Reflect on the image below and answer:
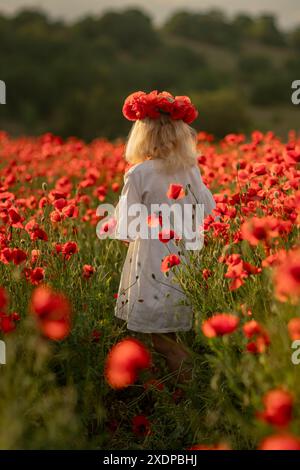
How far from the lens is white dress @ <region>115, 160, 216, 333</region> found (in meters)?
3.39

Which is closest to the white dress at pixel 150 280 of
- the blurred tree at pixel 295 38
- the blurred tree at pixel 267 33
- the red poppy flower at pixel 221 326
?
the red poppy flower at pixel 221 326

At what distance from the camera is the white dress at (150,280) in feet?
11.1

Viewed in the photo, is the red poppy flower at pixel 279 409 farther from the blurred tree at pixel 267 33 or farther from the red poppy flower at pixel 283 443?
the blurred tree at pixel 267 33

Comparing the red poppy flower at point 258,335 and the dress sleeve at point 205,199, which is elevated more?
the dress sleeve at point 205,199

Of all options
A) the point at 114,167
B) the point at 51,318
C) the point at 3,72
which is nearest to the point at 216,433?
the point at 51,318

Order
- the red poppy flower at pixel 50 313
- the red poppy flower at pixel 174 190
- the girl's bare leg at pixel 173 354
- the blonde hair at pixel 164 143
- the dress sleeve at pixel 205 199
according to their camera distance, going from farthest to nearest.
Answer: the dress sleeve at pixel 205 199 < the blonde hair at pixel 164 143 < the girl's bare leg at pixel 173 354 < the red poppy flower at pixel 174 190 < the red poppy flower at pixel 50 313

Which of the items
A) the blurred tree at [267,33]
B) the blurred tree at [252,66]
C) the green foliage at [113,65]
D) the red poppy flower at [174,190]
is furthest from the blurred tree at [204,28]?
the red poppy flower at [174,190]

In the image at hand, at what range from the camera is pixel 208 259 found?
3.21 meters

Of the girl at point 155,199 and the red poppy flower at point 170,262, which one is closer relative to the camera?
the red poppy flower at point 170,262

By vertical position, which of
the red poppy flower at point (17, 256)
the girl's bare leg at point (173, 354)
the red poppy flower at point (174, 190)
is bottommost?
the girl's bare leg at point (173, 354)

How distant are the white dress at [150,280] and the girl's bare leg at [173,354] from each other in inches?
3.9

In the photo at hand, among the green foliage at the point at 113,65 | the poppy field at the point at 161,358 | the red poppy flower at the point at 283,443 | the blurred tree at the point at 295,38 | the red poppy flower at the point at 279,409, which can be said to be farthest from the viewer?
the blurred tree at the point at 295,38

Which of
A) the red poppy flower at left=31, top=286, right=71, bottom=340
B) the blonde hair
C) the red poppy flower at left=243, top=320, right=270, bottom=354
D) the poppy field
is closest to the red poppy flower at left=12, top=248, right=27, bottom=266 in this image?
the poppy field

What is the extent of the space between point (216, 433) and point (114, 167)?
12.1 ft
